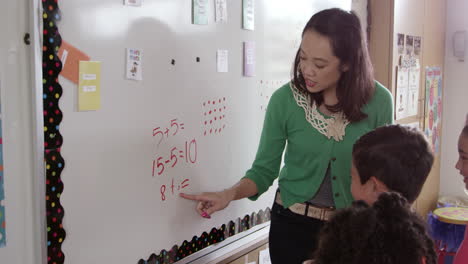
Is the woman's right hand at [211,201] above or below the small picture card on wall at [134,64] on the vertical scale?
below

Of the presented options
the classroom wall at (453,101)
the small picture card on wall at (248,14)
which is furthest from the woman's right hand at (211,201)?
the classroom wall at (453,101)

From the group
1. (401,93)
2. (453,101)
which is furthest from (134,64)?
(453,101)

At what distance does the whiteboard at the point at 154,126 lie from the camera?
113cm

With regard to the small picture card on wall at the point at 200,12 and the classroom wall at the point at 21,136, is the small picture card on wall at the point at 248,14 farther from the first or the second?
the classroom wall at the point at 21,136

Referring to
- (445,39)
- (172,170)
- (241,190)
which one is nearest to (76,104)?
(172,170)

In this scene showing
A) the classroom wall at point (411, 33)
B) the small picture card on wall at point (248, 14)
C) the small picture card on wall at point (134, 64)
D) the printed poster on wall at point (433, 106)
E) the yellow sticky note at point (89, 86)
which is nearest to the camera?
the yellow sticky note at point (89, 86)

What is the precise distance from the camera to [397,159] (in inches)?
45.5

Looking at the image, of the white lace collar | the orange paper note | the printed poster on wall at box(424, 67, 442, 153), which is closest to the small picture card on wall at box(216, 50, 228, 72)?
the white lace collar

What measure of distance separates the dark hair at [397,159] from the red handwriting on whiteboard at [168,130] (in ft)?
1.63

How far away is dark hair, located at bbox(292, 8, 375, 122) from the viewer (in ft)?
4.46

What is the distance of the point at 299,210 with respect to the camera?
143 centimetres

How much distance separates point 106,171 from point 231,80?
55 cm

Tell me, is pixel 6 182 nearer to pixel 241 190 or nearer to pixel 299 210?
pixel 241 190

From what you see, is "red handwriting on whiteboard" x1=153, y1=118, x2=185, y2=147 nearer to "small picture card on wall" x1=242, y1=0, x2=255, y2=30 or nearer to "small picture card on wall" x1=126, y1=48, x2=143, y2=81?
"small picture card on wall" x1=126, y1=48, x2=143, y2=81
